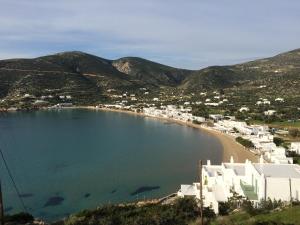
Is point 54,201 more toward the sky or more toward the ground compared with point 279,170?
more toward the ground

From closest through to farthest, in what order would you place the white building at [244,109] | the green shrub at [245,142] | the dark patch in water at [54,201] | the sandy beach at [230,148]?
the dark patch in water at [54,201], the sandy beach at [230,148], the green shrub at [245,142], the white building at [244,109]

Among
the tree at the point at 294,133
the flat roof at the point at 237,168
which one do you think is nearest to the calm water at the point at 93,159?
the flat roof at the point at 237,168

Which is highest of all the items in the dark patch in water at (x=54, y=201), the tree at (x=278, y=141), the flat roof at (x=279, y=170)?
the flat roof at (x=279, y=170)

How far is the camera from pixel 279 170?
992 inches

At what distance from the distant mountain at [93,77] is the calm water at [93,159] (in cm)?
4025

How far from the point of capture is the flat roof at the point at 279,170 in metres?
23.8

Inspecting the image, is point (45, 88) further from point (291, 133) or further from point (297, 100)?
point (291, 133)

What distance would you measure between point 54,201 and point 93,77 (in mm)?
125184

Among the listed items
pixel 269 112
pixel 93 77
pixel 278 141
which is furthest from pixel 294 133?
pixel 93 77

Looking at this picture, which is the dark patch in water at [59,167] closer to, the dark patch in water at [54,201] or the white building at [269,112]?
the dark patch in water at [54,201]

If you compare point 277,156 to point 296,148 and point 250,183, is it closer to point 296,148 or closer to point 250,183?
point 296,148

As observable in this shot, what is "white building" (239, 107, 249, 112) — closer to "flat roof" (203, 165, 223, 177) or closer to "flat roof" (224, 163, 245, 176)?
"flat roof" (203, 165, 223, 177)

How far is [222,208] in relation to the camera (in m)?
22.1

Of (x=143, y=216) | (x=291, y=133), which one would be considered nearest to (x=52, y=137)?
(x=291, y=133)
